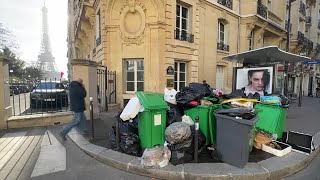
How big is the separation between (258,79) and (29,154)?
6870 millimetres

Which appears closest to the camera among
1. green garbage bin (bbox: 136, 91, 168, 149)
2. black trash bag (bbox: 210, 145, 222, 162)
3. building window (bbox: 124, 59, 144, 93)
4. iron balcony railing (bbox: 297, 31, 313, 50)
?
black trash bag (bbox: 210, 145, 222, 162)

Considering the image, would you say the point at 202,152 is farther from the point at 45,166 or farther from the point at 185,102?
the point at 45,166

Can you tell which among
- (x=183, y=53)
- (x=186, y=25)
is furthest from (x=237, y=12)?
(x=183, y=53)

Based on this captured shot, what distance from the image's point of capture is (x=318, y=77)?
31.9 meters

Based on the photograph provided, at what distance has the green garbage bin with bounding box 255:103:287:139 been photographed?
492 centimetres

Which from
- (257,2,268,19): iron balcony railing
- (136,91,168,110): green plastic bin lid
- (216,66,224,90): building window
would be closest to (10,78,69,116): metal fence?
(136,91,168,110): green plastic bin lid

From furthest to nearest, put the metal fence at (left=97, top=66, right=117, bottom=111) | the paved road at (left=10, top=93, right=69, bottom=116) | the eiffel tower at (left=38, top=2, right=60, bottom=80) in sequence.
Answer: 1. the eiffel tower at (left=38, top=2, right=60, bottom=80)
2. the metal fence at (left=97, top=66, right=117, bottom=111)
3. the paved road at (left=10, top=93, right=69, bottom=116)

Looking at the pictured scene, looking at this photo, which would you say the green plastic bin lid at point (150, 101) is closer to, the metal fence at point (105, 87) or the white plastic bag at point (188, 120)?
the white plastic bag at point (188, 120)

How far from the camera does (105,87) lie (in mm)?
10312

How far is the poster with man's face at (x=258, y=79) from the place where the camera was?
7309 millimetres

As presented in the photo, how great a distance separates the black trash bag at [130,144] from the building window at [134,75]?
6.58m

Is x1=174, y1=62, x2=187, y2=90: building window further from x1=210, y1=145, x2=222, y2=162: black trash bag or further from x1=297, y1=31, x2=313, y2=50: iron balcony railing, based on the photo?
x1=297, y1=31, x2=313, y2=50: iron balcony railing

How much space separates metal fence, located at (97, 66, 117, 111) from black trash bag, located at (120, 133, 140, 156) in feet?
17.9

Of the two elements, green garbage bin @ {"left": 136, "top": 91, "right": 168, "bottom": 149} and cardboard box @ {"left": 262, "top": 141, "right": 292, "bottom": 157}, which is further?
cardboard box @ {"left": 262, "top": 141, "right": 292, "bottom": 157}
